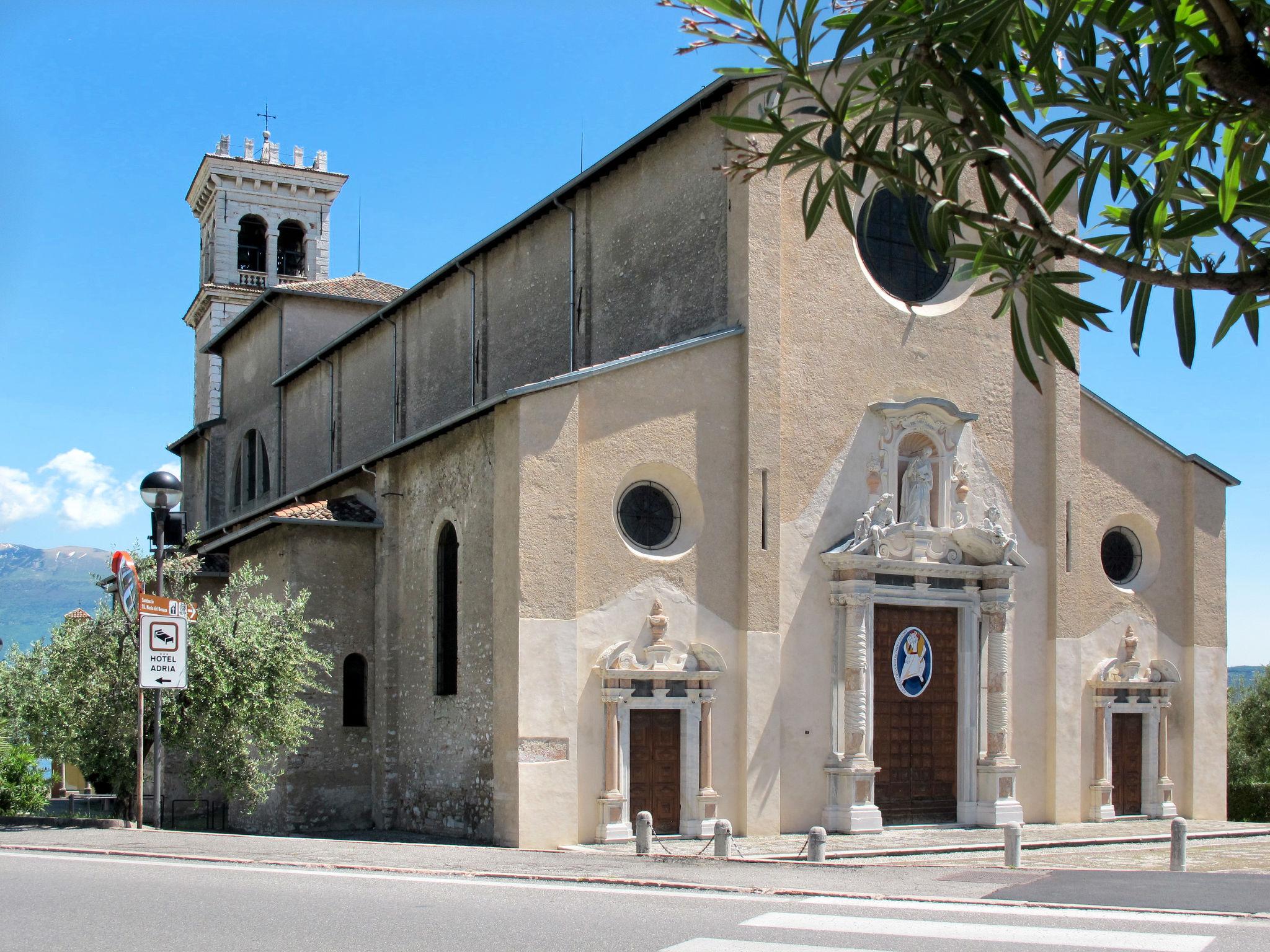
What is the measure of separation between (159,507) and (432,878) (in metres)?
7.16

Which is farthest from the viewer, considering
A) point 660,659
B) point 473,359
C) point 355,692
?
point 473,359

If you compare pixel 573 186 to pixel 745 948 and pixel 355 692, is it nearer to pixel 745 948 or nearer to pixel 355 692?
pixel 355 692

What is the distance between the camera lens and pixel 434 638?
75.1ft

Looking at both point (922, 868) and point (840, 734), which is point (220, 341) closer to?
point (840, 734)

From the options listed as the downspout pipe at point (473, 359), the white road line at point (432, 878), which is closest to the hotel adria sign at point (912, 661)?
the downspout pipe at point (473, 359)

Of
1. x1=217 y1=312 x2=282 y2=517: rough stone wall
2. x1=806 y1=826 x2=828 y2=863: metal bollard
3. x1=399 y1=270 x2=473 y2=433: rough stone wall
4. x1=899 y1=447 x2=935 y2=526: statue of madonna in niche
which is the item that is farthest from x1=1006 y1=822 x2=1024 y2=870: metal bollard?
x1=217 y1=312 x2=282 y2=517: rough stone wall

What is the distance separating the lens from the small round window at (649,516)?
21.2 metres

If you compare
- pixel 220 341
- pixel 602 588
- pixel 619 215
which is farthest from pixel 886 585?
pixel 220 341

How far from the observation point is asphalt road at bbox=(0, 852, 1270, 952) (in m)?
9.21

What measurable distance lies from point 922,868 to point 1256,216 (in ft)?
38.8

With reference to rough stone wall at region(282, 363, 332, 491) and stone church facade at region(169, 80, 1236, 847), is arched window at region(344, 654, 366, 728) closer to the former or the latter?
stone church facade at region(169, 80, 1236, 847)

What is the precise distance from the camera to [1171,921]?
10547 millimetres

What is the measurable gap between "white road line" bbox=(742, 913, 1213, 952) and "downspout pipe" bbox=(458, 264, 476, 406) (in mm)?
18483

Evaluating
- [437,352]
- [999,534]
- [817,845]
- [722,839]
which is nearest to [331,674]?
[437,352]
